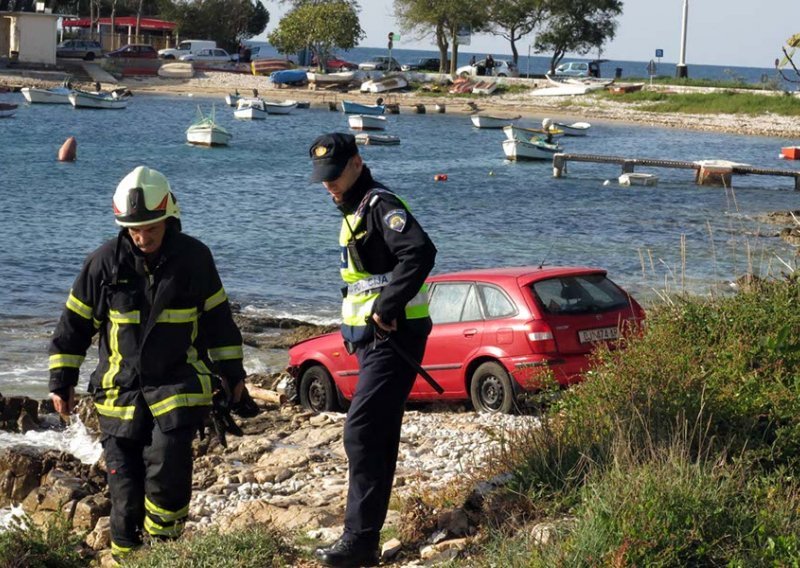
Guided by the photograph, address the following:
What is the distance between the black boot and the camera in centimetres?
617

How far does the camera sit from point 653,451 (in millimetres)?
6180

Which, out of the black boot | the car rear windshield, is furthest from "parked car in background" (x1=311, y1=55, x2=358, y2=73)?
the black boot

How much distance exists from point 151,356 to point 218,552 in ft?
3.25

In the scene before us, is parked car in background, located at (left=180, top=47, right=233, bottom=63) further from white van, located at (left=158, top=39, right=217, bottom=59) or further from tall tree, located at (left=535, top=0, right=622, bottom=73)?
tall tree, located at (left=535, top=0, right=622, bottom=73)

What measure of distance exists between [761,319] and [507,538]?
3.21 meters

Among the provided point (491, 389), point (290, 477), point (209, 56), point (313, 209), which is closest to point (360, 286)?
point (290, 477)

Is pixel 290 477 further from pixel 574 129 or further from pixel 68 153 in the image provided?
pixel 574 129

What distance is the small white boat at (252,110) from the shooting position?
70.1 metres

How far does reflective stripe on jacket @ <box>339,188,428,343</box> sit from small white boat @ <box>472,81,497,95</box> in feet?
267

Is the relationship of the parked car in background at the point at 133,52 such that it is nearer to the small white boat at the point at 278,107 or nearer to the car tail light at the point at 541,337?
the small white boat at the point at 278,107

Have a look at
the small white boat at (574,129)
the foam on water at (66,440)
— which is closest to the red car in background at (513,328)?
the foam on water at (66,440)

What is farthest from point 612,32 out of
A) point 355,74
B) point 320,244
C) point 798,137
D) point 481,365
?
point 481,365

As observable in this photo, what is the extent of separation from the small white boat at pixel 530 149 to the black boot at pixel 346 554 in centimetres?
4561

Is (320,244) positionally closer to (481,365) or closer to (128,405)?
(481,365)
